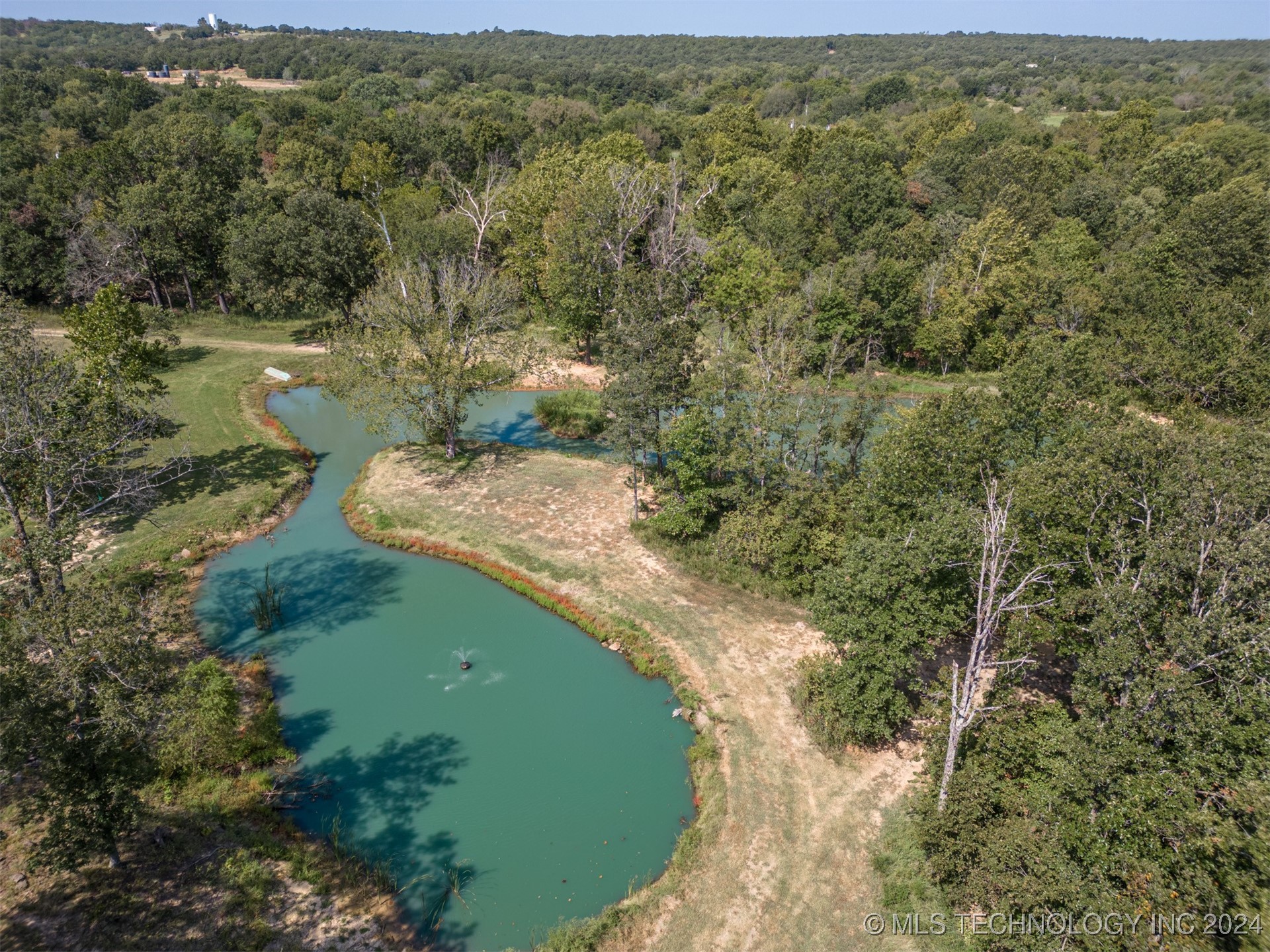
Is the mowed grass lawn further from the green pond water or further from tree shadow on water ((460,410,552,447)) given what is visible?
tree shadow on water ((460,410,552,447))

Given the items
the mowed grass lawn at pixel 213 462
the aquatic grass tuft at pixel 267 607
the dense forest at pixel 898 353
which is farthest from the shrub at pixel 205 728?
the mowed grass lawn at pixel 213 462

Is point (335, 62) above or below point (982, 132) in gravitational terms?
above

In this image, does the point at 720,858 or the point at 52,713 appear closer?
the point at 52,713

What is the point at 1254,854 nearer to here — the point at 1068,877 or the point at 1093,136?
the point at 1068,877

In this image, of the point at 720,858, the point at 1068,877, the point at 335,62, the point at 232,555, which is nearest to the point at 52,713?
the point at 720,858

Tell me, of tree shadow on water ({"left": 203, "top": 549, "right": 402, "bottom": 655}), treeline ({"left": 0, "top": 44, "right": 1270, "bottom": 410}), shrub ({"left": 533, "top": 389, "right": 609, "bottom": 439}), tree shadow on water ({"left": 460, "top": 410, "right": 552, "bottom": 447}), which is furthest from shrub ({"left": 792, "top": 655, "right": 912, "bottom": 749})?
treeline ({"left": 0, "top": 44, "right": 1270, "bottom": 410})

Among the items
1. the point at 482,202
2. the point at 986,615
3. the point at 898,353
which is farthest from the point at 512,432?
the point at 986,615

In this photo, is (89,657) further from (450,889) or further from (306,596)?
(306,596)

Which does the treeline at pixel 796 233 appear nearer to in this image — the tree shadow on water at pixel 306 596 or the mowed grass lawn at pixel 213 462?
the mowed grass lawn at pixel 213 462
